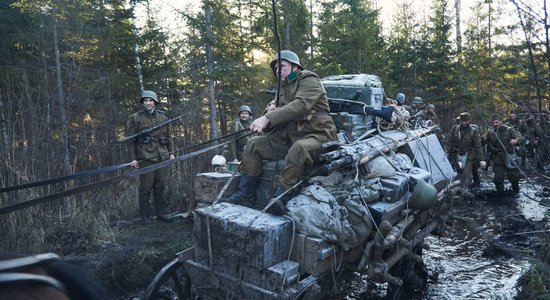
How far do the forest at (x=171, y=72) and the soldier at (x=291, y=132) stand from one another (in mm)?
767

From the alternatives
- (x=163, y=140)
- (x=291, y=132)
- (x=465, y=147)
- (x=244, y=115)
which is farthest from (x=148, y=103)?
(x=465, y=147)

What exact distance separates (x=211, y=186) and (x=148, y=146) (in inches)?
114

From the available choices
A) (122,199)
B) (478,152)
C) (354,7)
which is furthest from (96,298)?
(354,7)

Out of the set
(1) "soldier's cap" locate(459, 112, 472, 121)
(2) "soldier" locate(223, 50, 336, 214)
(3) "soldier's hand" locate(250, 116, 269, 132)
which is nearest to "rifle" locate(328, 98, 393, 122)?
(2) "soldier" locate(223, 50, 336, 214)

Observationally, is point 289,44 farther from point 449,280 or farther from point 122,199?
point 449,280

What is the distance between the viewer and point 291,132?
482cm

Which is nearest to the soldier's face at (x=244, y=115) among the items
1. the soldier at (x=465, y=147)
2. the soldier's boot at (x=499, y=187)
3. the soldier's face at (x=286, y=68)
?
the soldier's face at (x=286, y=68)

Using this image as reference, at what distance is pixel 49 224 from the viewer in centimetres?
612

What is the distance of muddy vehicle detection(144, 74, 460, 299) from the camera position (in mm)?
3564

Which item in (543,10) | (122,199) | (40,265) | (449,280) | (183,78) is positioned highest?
(183,78)

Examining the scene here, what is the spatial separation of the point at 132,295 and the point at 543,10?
5533 mm

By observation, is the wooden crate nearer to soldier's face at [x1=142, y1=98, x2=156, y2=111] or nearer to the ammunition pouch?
the ammunition pouch

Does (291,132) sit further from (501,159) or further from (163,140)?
(501,159)

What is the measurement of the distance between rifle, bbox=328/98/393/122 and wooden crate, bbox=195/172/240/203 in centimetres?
221
